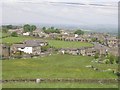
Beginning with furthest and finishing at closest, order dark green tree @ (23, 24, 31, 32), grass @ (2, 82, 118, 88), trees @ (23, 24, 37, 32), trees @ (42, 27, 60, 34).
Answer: trees @ (42, 27, 60, 34)
trees @ (23, 24, 37, 32)
dark green tree @ (23, 24, 31, 32)
grass @ (2, 82, 118, 88)

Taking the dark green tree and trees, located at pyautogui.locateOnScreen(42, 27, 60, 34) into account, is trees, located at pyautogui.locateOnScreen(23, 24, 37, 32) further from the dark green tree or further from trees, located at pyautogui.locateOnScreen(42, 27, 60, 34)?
trees, located at pyautogui.locateOnScreen(42, 27, 60, 34)

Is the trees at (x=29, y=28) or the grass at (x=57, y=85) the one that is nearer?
the grass at (x=57, y=85)

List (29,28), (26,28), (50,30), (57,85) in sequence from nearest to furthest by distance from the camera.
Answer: (57,85)
(26,28)
(29,28)
(50,30)

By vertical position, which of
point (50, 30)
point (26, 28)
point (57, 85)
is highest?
point (26, 28)

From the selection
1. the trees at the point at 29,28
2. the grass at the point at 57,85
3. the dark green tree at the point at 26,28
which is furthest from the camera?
the trees at the point at 29,28

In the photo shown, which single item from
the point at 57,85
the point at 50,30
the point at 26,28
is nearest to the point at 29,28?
the point at 26,28

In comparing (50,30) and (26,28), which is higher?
(26,28)

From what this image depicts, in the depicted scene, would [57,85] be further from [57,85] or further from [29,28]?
[29,28]

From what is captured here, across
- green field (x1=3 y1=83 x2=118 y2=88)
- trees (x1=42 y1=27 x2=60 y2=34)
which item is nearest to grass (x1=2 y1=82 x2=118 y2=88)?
green field (x1=3 y1=83 x2=118 y2=88)

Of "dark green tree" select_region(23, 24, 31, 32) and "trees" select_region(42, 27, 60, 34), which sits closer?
"dark green tree" select_region(23, 24, 31, 32)

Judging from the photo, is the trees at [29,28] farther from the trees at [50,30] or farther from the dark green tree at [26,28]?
the trees at [50,30]

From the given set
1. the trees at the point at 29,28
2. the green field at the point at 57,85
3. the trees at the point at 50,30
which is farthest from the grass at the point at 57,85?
the trees at the point at 50,30

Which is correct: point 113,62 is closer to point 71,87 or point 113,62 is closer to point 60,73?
point 60,73

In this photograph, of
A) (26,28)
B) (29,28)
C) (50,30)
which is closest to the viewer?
(26,28)
